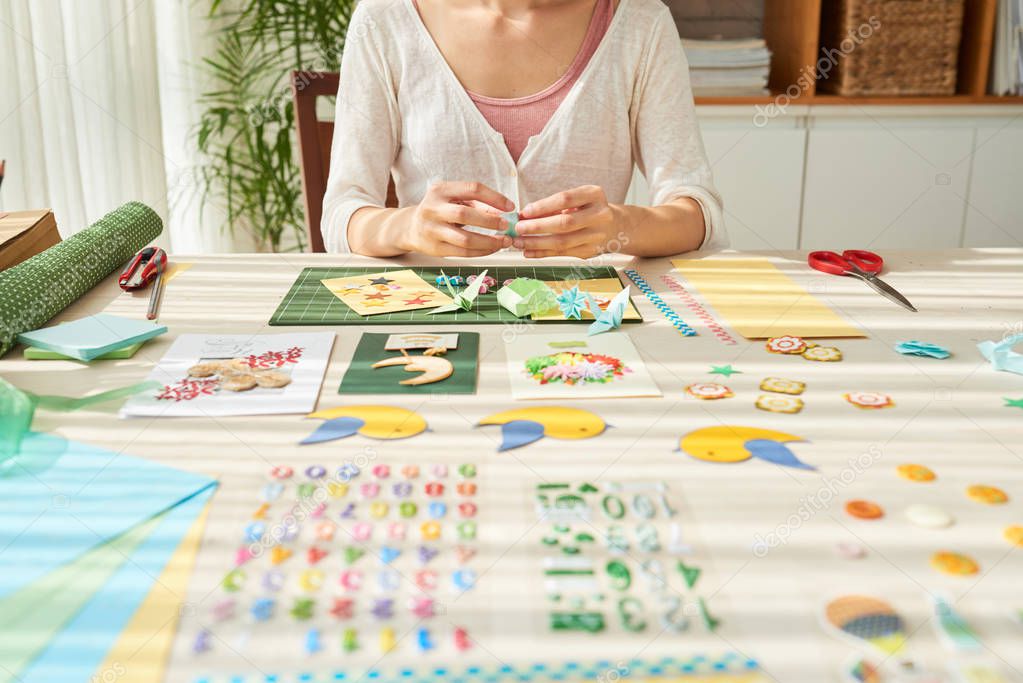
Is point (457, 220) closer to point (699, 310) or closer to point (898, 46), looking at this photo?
point (699, 310)

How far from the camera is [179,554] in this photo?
542 mm

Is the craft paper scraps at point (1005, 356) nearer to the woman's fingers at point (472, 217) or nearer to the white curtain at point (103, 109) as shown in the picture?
the woman's fingers at point (472, 217)

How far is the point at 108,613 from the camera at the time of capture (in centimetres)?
49

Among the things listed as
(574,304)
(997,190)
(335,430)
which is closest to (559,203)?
(574,304)

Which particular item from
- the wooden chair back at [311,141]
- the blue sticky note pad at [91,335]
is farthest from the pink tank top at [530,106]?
the blue sticky note pad at [91,335]

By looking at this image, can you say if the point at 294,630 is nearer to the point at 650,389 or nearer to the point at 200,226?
the point at 650,389

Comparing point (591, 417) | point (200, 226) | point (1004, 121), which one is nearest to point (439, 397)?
point (591, 417)

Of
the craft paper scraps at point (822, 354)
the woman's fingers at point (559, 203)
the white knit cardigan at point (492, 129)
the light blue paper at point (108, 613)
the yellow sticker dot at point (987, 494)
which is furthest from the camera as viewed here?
the white knit cardigan at point (492, 129)

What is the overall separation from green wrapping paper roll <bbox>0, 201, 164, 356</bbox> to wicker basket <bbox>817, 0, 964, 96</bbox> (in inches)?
72.4

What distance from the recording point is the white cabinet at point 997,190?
7.87ft

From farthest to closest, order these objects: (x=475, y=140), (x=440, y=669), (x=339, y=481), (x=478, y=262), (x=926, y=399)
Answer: (x=475, y=140), (x=478, y=262), (x=926, y=399), (x=339, y=481), (x=440, y=669)

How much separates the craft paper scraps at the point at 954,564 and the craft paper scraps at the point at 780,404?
0.67 feet

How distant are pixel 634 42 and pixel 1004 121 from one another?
151cm

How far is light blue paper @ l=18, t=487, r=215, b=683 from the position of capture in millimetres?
451
